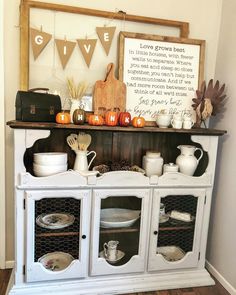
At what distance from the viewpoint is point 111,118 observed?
1.73 metres

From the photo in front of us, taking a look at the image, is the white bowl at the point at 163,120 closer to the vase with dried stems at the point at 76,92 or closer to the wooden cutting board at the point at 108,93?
the wooden cutting board at the point at 108,93

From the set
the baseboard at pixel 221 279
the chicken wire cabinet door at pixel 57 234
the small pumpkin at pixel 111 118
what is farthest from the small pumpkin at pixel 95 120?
the baseboard at pixel 221 279

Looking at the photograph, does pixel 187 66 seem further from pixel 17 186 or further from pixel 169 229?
pixel 17 186

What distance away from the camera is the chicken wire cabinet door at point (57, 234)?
1659 mm

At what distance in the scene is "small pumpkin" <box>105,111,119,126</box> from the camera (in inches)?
68.0

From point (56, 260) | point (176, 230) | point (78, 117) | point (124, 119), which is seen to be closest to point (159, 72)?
point (124, 119)

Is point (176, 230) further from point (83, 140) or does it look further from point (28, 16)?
point (28, 16)

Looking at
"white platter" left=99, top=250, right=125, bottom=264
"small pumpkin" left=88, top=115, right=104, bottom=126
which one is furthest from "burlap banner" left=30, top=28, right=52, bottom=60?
"white platter" left=99, top=250, right=125, bottom=264

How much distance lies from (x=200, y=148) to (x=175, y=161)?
0.21m

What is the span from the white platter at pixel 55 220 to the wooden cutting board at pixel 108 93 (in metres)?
0.72

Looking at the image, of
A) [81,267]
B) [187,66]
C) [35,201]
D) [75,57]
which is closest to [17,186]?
[35,201]

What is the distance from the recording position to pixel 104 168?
5.99ft

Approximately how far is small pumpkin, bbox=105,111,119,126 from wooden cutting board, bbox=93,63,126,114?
0.14 metres

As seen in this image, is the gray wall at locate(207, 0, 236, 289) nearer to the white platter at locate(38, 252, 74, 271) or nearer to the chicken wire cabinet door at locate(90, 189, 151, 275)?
the chicken wire cabinet door at locate(90, 189, 151, 275)
